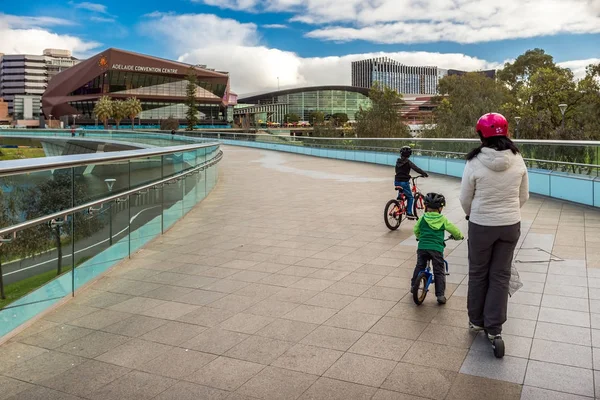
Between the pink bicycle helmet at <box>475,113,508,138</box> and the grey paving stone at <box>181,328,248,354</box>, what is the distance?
2.52 meters

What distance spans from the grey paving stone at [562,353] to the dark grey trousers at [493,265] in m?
0.34

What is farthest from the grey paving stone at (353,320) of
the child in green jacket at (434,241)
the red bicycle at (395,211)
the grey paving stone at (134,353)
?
the red bicycle at (395,211)

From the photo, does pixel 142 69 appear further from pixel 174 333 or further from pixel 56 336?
pixel 174 333

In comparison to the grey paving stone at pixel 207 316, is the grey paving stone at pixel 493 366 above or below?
below

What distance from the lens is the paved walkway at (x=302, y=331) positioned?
3.70m

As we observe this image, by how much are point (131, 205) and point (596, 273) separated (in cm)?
587

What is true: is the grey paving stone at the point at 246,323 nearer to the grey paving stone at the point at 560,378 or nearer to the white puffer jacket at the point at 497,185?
the white puffer jacket at the point at 497,185

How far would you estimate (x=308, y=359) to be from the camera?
412 cm

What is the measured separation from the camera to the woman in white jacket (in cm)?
421

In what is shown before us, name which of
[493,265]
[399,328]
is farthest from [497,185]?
[399,328]

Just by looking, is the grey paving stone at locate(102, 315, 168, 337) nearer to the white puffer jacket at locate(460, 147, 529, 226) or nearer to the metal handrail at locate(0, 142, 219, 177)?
the metal handrail at locate(0, 142, 219, 177)

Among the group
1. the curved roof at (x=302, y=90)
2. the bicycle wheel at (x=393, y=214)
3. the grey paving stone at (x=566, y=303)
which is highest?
the curved roof at (x=302, y=90)

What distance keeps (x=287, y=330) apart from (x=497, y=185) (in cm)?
209

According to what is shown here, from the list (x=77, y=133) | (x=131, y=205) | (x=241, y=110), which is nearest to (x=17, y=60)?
(x=241, y=110)
